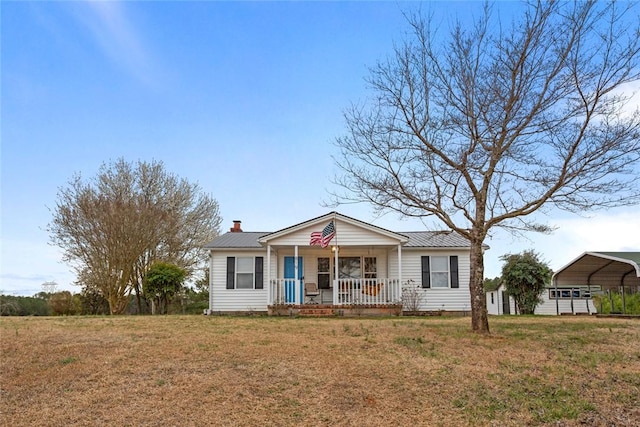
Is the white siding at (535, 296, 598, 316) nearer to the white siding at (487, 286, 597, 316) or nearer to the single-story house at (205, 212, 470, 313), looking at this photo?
the white siding at (487, 286, 597, 316)

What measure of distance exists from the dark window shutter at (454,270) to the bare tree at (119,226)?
46.0ft

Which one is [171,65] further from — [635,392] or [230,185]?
[635,392]

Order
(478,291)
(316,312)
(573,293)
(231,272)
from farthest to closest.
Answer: (573,293)
(231,272)
(316,312)
(478,291)

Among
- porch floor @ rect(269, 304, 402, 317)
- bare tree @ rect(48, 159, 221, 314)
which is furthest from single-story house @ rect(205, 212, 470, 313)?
bare tree @ rect(48, 159, 221, 314)

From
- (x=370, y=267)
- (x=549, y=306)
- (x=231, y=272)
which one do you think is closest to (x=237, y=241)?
(x=231, y=272)

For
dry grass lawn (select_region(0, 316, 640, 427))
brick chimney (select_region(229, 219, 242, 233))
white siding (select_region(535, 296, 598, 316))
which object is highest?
brick chimney (select_region(229, 219, 242, 233))

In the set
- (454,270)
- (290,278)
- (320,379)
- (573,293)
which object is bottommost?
(320,379)

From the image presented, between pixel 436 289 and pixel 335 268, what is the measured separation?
4.03 meters

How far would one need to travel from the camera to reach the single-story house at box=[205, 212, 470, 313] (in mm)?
17859

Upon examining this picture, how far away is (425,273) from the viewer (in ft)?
62.9

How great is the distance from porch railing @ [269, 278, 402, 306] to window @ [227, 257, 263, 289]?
999 mm

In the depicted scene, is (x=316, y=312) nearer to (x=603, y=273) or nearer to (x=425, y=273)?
(x=425, y=273)

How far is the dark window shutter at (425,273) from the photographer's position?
19094 millimetres

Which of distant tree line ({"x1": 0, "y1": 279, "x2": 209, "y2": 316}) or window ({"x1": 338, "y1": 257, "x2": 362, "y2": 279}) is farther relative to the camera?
distant tree line ({"x1": 0, "y1": 279, "x2": 209, "y2": 316})
